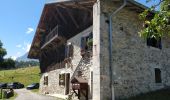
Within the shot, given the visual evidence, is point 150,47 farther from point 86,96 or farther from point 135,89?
point 86,96

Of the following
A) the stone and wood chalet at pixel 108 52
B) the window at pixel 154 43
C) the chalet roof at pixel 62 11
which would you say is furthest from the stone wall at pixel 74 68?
the window at pixel 154 43

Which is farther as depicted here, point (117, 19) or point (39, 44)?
point (39, 44)

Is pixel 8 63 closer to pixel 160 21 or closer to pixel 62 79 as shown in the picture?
pixel 62 79

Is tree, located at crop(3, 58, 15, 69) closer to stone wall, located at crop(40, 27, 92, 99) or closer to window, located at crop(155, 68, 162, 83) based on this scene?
stone wall, located at crop(40, 27, 92, 99)

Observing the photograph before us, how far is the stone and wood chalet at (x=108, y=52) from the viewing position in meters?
12.9

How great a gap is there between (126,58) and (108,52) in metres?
1.43

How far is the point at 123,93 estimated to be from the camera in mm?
13250

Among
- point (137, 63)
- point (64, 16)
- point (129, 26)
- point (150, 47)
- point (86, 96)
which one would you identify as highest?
point (64, 16)

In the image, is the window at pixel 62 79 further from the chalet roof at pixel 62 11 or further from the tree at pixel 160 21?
the tree at pixel 160 21

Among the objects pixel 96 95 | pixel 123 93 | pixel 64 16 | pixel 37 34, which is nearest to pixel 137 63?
pixel 123 93

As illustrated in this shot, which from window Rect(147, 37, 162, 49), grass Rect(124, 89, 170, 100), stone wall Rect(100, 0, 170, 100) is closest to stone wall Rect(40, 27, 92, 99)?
stone wall Rect(100, 0, 170, 100)

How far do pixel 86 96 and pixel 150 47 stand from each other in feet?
17.5

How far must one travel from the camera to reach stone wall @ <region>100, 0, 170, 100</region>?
12953 millimetres

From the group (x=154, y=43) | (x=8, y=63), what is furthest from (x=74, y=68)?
(x=8, y=63)
